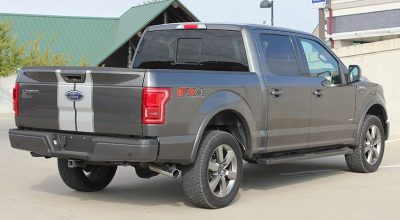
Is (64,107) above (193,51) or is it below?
below

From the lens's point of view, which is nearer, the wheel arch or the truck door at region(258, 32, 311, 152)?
the truck door at region(258, 32, 311, 152)

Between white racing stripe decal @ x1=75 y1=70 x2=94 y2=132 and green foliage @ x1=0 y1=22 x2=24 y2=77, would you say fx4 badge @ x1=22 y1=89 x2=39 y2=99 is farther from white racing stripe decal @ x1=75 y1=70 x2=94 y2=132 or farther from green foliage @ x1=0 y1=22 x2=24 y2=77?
green foliage @ x1=0 y1=22 x2=24 y2=77

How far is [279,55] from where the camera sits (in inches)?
315

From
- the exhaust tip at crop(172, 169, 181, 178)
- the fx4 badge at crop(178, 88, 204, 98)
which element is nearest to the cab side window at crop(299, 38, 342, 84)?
the fx4 badge at crop(178, 88, 204, 98)

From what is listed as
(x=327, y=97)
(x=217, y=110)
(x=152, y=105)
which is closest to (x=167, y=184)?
(x=217, y=110)

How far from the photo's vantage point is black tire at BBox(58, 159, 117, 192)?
25.8 feet

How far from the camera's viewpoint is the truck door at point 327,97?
27.3 feet

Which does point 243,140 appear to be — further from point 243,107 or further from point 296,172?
point 296,172

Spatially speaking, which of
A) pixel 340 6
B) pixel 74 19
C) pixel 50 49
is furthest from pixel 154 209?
pixel 74 19

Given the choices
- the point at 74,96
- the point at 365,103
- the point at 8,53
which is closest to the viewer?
the point at 74,96

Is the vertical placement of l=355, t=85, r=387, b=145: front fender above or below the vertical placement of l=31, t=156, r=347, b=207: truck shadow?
above

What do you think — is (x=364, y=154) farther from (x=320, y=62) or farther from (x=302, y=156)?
(x=302, y=156)

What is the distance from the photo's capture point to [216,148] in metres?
6.86

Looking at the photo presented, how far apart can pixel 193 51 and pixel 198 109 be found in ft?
5.37
